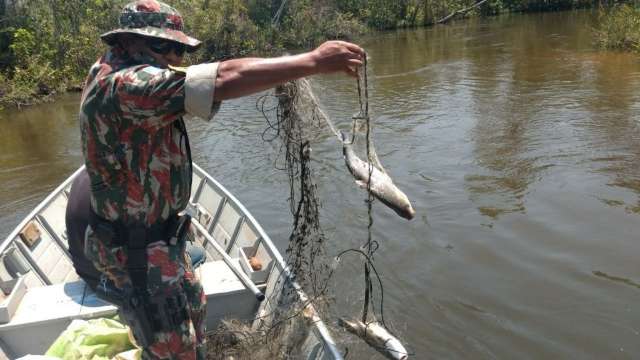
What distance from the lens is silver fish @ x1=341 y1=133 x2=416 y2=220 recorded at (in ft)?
11.2

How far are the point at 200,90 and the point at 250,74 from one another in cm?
23

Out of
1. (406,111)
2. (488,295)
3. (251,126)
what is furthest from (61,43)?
(488,295)

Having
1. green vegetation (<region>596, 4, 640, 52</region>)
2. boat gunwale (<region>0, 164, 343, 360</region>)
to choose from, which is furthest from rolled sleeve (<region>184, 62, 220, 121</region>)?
green vegetation (<region>596, 4, 640, 52</region>)

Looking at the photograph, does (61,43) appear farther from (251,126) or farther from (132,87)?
(132,87)

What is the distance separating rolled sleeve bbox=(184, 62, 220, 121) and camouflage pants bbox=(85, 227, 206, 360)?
93 cm

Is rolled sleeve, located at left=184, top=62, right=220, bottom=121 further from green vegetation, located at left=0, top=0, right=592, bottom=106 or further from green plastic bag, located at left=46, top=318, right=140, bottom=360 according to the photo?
green vegetation, located at left=0, top=0, right=592, bottom=106

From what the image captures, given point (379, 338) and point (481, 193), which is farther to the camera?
point (481, 193)

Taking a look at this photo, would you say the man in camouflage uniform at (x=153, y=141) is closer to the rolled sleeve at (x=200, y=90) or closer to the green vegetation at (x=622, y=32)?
the rolled sleeve at (x=200, y=90)

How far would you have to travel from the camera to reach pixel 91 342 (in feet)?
13.2

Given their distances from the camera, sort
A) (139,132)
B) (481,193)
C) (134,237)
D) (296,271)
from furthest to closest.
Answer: (481,193), (296,271), (134,237), (139,132)

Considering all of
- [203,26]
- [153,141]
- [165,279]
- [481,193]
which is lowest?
[481,193]

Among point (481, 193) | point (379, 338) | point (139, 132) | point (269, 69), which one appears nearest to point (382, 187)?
point (379, 338)

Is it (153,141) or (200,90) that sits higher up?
(200,90)

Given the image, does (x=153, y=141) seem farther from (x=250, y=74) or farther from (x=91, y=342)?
(x=91, y=342)
